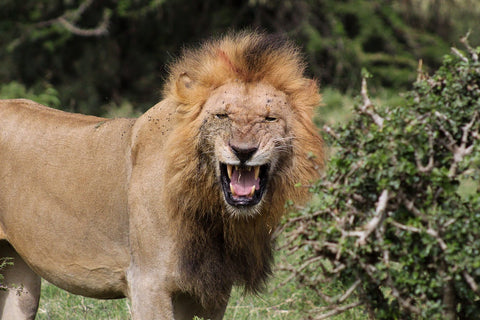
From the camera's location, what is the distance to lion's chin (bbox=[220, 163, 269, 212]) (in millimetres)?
3213

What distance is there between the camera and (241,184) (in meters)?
3.23

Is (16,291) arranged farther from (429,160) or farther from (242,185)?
(429,160)

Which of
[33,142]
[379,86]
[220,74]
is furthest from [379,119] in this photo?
[379,86]

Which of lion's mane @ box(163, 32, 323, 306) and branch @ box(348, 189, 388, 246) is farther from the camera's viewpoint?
lion's mane @ box(163, 32, 323, 306)

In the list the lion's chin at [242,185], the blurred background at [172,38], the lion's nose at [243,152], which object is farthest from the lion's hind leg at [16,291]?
the blurred background at [172,38]

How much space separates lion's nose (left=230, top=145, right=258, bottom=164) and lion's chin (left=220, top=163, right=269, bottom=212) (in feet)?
0.28

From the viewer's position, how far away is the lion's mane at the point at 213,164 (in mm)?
3314

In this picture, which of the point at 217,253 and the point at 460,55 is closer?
the point at 460,55

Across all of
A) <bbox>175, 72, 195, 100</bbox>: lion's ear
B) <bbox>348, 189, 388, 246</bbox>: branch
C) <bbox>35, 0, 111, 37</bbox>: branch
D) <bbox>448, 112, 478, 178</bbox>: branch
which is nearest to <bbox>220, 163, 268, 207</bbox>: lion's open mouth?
<bbox>175, 72, 195, 100</bbox>: lion's ear

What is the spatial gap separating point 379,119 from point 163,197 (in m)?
1.16

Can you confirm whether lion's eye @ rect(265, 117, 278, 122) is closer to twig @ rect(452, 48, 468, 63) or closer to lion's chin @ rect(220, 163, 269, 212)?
lion's chin @ rect(220, 163, 269, 212)

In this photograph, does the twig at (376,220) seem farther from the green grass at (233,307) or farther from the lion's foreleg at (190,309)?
the green grass at (233,307)

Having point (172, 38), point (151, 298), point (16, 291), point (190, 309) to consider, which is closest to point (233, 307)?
point (190, 309)

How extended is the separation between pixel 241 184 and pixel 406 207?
2.83 feet
